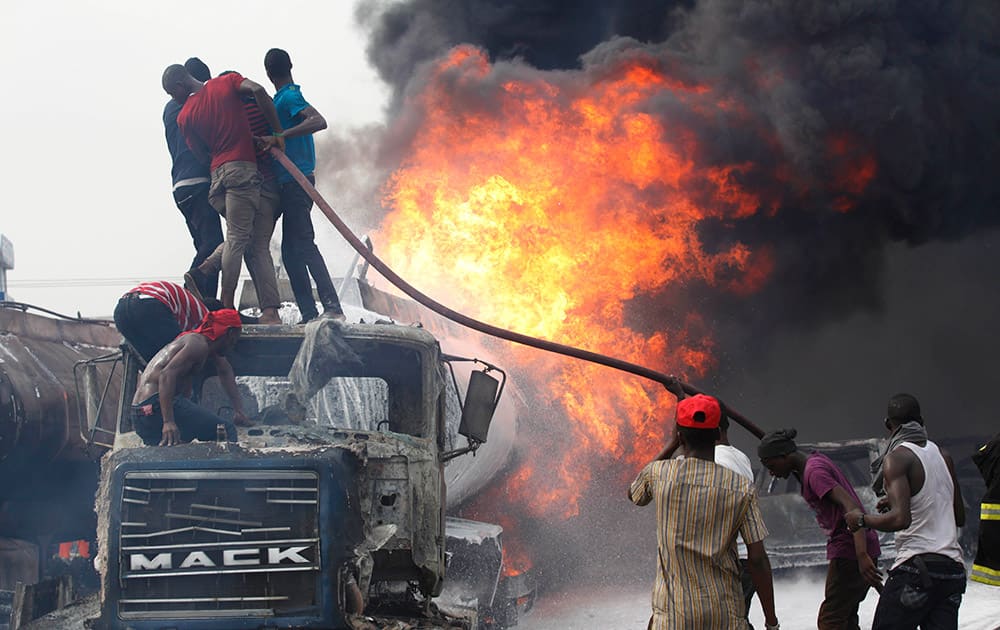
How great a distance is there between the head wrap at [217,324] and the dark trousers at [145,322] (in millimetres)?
210

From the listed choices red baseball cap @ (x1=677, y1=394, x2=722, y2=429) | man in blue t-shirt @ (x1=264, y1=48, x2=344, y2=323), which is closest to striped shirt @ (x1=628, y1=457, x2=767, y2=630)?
red baseball cap @ (x1=677, y1=394, x2=722, y2=429)

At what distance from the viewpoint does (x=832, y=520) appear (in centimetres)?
580

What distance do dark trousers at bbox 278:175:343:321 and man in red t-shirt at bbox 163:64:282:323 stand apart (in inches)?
14.4

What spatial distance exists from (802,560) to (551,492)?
3.85 m

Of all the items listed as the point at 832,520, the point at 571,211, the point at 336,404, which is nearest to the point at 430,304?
the point at 336,404

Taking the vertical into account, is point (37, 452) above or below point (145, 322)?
below

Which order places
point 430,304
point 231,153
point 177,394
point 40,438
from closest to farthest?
point 177,394 → point 430,304 → point 231,153 → point 40,438

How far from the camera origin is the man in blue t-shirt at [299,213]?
820cm

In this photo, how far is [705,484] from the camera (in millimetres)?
4148

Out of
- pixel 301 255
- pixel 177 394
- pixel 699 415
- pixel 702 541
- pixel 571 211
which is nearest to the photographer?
pixel 702 541

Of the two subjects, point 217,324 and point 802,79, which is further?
point 802,79

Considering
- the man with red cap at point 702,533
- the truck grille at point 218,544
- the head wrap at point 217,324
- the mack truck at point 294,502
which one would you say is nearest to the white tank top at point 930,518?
the man with red cap at point 702,533

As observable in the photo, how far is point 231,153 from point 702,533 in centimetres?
522

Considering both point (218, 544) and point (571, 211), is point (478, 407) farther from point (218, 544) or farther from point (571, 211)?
point (571, 211)
